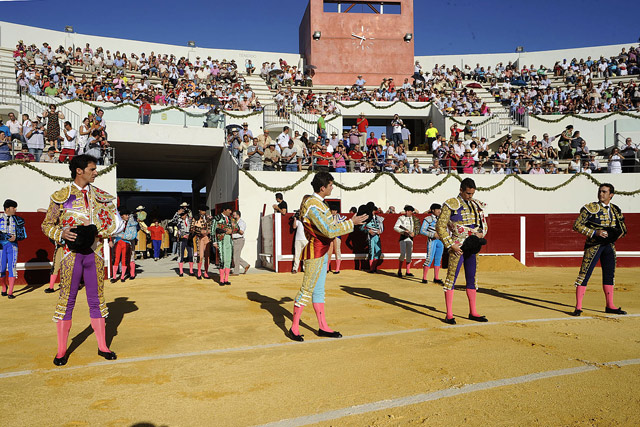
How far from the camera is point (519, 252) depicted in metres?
14.5

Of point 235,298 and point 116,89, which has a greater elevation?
point 116,89

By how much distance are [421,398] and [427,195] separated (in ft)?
48.5

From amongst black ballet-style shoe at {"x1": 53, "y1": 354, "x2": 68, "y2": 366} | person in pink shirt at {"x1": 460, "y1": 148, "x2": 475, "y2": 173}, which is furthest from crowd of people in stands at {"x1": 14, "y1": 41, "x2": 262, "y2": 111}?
black ballet-style shoe at {"x1": 53, "y1": 354, "x2": 68, "y2": 366}

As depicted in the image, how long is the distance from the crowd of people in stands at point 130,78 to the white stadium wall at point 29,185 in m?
4.70

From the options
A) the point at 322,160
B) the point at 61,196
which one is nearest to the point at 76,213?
the point at 61,196

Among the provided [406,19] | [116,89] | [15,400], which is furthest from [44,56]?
[15,400]

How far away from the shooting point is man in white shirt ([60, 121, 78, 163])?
14.5 metres

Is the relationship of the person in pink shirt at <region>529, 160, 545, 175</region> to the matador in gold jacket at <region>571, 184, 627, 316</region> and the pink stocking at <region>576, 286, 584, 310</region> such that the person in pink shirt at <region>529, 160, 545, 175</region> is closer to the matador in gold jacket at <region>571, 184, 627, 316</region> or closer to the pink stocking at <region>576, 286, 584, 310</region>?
the matador in gold jacket at <region>571, 184, 627, 316</region>

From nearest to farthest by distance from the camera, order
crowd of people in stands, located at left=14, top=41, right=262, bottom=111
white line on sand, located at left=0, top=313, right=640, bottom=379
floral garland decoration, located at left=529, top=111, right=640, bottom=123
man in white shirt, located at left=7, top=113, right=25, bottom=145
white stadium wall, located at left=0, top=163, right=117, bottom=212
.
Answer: white line on sand, located at left=0, top=313, right=640, bottom=379, white stadium wall, located at left=0, top=163, right=117, bottom=212, man in white shirt, located at left=7, top=113, right=25, bottom=145, crowd of people in stands, located at left=14, top=41, right=262, bottom=111, floral garland decoration, located at left=529, top=111, right=640, bottom=123

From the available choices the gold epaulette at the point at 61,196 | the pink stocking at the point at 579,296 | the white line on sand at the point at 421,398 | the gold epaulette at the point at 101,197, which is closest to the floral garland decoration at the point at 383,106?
the pink stocking at the point at 579,296

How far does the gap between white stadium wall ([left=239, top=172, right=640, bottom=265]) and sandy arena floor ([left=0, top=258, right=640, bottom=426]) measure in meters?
7.85

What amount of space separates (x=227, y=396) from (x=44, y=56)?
2468 cm

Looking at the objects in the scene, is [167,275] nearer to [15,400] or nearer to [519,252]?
[15,400]

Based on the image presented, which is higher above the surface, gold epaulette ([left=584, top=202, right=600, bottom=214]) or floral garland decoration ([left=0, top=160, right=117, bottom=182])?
floral garland decoration ([left=0, top=160, right=117, bottom=182])
